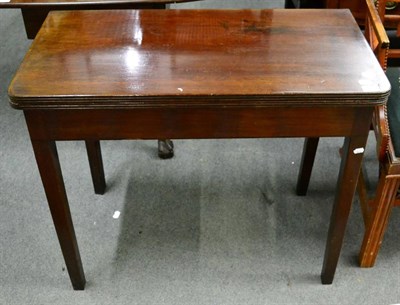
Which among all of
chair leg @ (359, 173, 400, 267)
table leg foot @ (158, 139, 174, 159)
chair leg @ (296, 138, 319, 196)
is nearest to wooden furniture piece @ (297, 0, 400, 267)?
chair leg @ (359, 173, 400, 267)

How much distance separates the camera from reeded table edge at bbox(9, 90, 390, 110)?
0.99m

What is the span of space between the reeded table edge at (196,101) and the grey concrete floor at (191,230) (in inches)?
27.0

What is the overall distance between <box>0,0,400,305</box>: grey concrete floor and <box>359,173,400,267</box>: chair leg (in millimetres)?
57

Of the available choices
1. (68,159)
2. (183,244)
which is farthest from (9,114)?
(183,244)

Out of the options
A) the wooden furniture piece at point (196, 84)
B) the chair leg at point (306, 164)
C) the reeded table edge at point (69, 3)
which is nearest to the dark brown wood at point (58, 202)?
the wooden furniture piece at point (196, 84)

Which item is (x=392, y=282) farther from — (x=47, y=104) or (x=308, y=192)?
(x=47, y=104)

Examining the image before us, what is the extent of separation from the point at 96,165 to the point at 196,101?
81 cm

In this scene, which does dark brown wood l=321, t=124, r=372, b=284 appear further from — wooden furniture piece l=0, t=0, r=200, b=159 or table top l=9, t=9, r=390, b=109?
wooden furniture piece l=0, t=0, r=200, b=159

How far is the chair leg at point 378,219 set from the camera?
1335mm

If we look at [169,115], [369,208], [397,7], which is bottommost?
[369,208]

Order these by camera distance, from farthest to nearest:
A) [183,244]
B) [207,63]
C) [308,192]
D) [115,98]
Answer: [308,192], [183,244], [207,63], [115,98]

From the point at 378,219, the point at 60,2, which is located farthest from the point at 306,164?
the point at 60,2

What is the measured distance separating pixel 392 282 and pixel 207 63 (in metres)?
0.92

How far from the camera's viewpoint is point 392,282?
1.48m
